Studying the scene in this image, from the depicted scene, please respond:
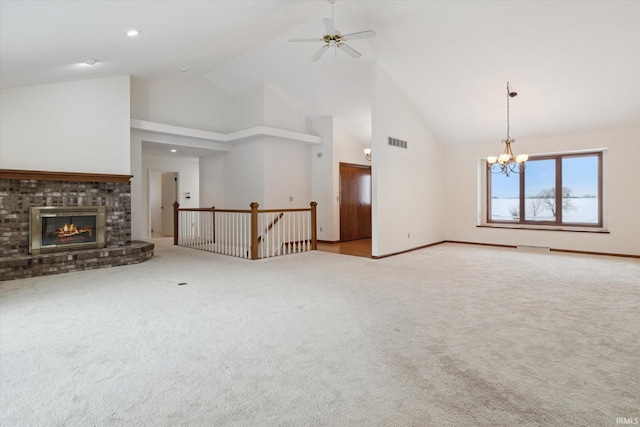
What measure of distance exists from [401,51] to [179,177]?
8.10m

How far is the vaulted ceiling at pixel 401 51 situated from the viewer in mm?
3594

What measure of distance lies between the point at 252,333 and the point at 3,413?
1.57 metres

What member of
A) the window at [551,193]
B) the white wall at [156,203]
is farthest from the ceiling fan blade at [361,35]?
the white wall at [156,203]

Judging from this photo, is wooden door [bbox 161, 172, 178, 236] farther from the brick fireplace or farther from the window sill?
the window sill

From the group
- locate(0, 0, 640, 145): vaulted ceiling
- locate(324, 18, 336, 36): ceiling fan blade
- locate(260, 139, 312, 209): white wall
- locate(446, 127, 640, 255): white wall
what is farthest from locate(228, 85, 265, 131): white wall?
locate(446, 127, 640, 255): white wall

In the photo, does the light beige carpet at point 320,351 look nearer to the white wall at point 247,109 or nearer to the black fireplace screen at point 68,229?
the black fireplace screen at point 68,229

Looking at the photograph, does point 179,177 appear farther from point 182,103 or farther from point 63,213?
point 63,213

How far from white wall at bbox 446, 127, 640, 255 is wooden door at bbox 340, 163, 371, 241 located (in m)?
2.38

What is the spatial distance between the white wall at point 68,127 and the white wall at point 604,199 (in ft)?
26.0

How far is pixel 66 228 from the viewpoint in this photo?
5.72 meters

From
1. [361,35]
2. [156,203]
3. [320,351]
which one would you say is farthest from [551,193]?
[156,203]

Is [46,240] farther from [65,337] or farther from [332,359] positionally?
[332,359]

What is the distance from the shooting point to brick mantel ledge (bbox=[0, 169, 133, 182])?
16.5 feet

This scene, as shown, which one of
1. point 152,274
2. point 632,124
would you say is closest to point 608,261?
point 632,124
